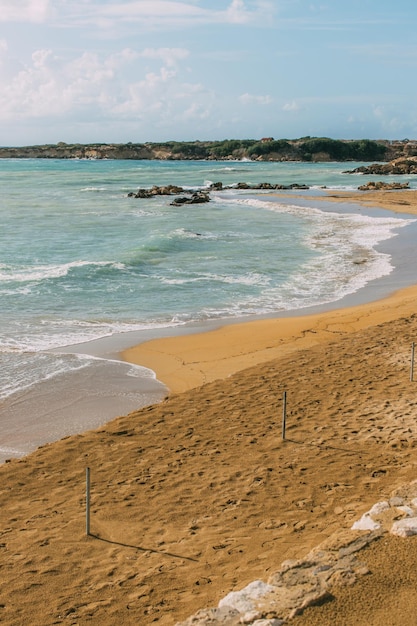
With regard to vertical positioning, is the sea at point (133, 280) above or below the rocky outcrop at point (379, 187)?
below

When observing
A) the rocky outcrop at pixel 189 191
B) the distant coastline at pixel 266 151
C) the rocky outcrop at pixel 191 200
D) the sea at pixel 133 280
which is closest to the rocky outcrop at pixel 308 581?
the sea at pixel 133 280

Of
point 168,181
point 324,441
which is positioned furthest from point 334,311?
point 168,181

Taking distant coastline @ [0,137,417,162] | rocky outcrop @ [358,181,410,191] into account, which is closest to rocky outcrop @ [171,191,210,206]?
rocky outcrop @ [358,181,410,191]

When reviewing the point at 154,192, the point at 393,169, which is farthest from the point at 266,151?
the point at 154,192

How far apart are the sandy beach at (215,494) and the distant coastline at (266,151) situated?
119899 millimetres

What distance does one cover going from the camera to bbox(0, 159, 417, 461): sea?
13234 mm

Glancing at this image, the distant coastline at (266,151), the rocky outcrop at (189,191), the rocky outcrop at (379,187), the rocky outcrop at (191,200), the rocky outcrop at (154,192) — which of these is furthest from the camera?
the distant coastline at (266,151)

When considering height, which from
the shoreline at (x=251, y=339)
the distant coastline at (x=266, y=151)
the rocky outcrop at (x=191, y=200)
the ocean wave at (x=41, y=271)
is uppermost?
the distant coastline at (x=266, y=151)

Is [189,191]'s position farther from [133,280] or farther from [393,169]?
[133,280]

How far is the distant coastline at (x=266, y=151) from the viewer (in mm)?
139125

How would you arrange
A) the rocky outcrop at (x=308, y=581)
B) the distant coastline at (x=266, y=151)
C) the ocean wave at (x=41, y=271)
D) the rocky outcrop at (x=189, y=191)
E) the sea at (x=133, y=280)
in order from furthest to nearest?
1. the distant coastline at (x=266, y=151)
2. the rocky outcrop at (x=189, y=191)
3. the ocean wave at (x=41, y=271)
4. the sea at (x=133, y=280)
5. the rocky outcrop at (x=308, y=581)

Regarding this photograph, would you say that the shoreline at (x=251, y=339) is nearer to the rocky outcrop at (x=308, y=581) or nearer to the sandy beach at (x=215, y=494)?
the sandy beach at (x=215, y=494)

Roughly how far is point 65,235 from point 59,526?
29279 mm

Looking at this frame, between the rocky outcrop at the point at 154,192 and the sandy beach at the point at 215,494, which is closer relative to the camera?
the sandy beach at the point at 215,494
